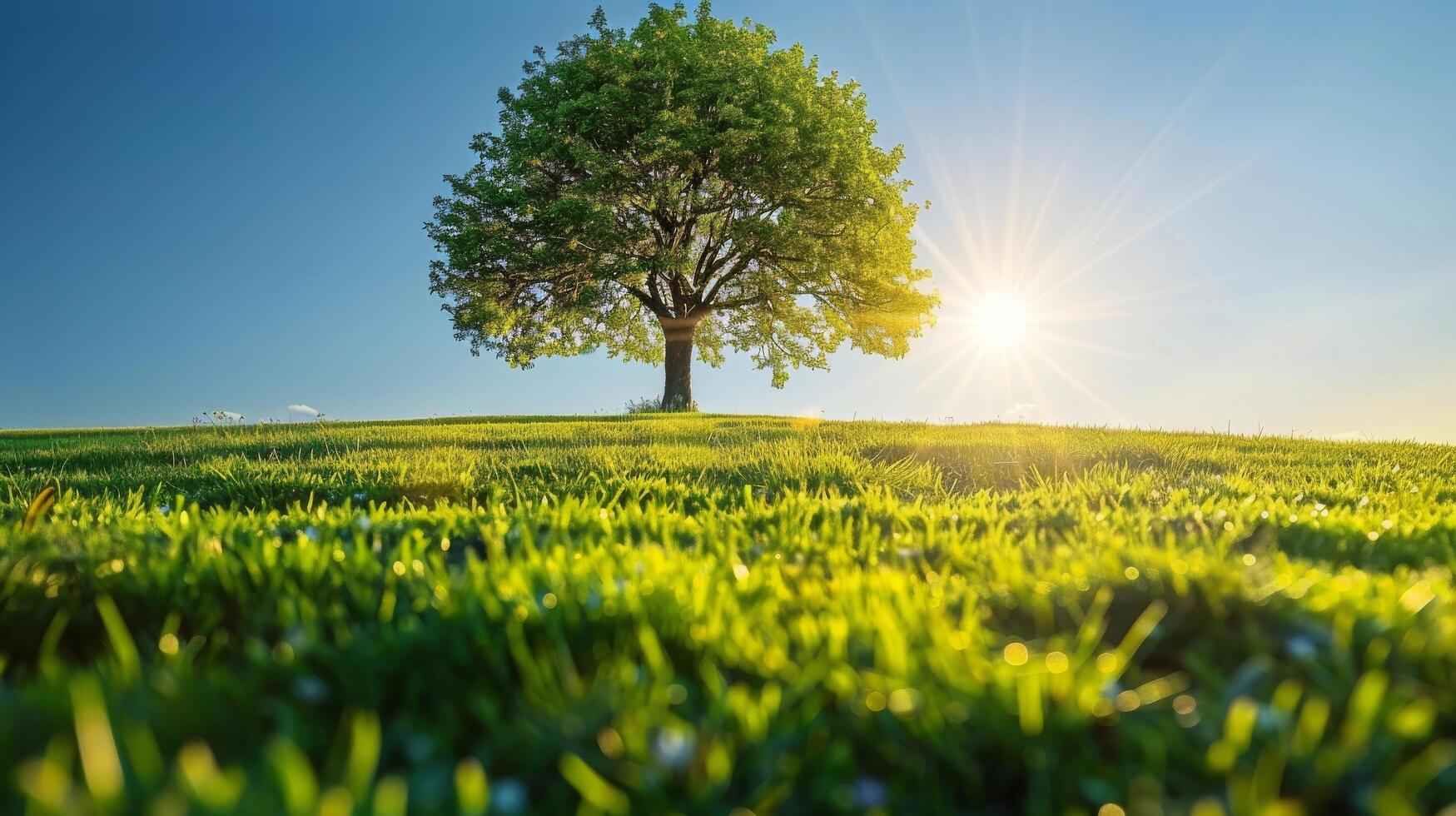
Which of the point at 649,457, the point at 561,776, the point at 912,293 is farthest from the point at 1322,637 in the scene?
the point at 912,293

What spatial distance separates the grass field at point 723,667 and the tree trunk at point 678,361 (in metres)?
21.3

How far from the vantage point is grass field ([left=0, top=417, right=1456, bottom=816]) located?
1.52 m

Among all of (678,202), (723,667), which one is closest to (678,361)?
(678,202)

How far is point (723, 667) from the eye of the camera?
2062mm

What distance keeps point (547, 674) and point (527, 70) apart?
26.7m

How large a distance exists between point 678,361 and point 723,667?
2416cm

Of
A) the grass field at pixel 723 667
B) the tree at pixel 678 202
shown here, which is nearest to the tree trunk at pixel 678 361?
the tree at pixel 678 202

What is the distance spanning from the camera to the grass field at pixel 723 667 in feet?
4.98

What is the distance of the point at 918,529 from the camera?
4.11 m

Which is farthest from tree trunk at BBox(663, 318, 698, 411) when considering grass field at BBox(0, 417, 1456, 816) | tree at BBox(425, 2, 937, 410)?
grass field at BBox(0, 417, 1456, 816)

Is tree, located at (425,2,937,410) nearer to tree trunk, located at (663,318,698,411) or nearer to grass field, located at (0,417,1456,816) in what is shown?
tree trunk, located at (663,318,698,411)

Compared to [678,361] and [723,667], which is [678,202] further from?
[723,667]

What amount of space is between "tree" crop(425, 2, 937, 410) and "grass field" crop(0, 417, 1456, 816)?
19.0 m

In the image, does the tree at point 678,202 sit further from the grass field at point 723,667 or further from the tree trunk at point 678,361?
the grass field at point 723,667
